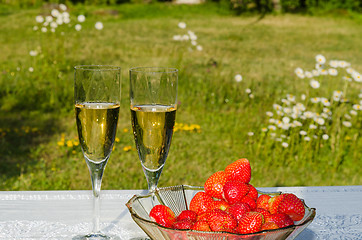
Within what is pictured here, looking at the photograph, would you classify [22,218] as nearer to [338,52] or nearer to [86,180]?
[86,180]

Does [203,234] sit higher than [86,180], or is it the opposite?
[203,234]

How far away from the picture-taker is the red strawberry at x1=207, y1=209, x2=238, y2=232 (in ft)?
3.33

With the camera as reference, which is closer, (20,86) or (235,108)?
(235,108)

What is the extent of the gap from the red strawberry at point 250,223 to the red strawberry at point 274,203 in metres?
0.13

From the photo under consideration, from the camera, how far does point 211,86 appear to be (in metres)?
5.51

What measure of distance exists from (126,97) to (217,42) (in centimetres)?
438

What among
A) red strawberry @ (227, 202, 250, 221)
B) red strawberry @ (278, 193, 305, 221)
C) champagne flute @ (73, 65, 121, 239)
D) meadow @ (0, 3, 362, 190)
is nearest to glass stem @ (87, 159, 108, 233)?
champagne flute @ (73, 65, 121, 239)

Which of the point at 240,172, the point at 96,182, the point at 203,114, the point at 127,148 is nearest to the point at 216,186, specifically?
the point at 240,172

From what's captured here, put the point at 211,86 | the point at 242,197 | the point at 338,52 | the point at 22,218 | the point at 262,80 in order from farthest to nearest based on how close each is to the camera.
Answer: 1. the point at 338,52
2. the point at 262,80
3. the point at 211,86
4. the point at 22,218
5. the point at 242,197

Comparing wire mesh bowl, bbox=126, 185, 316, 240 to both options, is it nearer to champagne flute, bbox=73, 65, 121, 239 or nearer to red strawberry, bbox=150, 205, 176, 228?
red strawberry, bbox=150, 205, 176, 228

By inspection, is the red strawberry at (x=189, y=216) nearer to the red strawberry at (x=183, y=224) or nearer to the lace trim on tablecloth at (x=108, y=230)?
the red strawberry at (x=183, y=224)

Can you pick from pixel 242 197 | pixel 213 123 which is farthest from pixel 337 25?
pixel 242 197

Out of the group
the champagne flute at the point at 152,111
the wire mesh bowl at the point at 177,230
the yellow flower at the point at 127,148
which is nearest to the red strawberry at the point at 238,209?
the wire mesh bowl at the point at 177,230

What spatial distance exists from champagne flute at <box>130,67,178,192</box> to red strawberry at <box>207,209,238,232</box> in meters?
0.25
